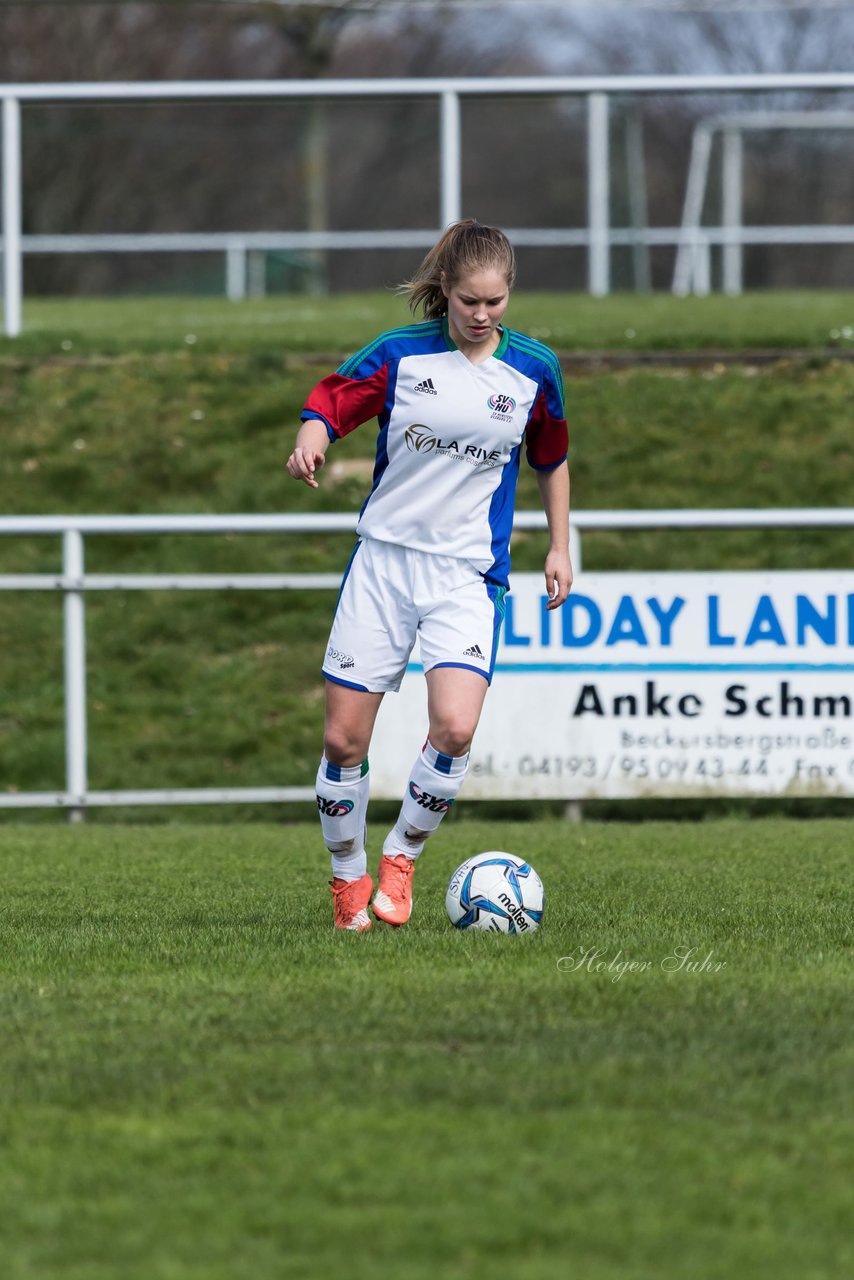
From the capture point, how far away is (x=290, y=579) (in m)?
8.86

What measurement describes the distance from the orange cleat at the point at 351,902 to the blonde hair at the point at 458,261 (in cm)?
162

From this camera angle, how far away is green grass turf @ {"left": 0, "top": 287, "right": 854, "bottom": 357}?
1305 cm

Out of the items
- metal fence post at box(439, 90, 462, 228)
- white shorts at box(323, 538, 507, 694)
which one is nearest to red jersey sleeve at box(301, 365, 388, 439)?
white shorts at box(323, 538, 507, 694)

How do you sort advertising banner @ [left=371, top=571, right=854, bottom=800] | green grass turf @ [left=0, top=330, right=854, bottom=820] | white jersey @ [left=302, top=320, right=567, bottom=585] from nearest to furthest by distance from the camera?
1. white jersey @ [left=302, top=320, right=567, bottom=585]
2. advertising banner @ [left=371, top=571, right=854, bottom=800]
3. green grass turf @ [left=0, top=330, right=854, bottom=820]

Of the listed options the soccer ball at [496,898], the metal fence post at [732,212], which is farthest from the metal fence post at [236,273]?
the soccer ball at [496,898]

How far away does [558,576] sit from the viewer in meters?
5.48

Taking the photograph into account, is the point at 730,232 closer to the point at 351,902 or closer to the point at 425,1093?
the point at 351,902

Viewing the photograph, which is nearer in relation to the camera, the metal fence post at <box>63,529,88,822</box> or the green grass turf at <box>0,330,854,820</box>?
the metal fence post at <box>63,529,88,822</box>

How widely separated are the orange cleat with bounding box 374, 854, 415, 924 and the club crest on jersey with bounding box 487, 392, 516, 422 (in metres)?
1.26

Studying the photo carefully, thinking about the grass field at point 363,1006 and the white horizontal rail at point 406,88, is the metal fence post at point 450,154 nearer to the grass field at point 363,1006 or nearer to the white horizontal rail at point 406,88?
the white horizontal rail at point 406,88

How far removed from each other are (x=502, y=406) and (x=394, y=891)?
138 centimetres

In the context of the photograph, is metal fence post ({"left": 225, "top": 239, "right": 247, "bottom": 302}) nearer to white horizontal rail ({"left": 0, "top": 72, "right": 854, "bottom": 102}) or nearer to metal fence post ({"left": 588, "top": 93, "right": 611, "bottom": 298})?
metal fence post ({"left": 588, "top": 93, "right": 611, "bottom": 298})

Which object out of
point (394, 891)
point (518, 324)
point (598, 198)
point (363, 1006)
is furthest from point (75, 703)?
point (598, 198)

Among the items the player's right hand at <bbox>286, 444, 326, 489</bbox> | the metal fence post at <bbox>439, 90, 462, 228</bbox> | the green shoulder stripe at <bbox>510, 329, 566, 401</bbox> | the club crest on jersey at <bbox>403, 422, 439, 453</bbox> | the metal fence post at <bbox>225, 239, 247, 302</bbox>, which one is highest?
the metal fence post at <bbox>225, 239, 247, 302</bbox>
